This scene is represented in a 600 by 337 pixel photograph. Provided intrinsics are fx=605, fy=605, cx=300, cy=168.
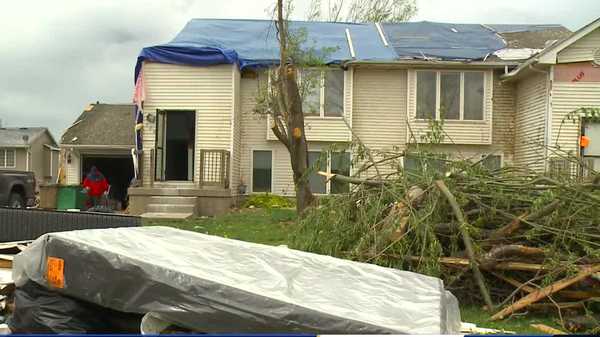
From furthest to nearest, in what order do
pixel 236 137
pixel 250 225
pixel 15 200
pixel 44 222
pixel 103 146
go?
pixel 103 146 < pixel 236 137 < pixel 15 200 < pixel 250 225 < pixel 44 222

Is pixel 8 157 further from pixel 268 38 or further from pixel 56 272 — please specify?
pixel 56 272

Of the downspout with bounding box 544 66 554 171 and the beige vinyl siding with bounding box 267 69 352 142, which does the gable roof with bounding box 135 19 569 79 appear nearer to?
the beige vinyl siding with bounding box 267 69 352 142

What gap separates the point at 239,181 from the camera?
17.9 m

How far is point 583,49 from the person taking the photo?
52.9ft

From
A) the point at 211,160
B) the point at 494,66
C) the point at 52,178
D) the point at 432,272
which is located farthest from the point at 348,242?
the point at 52,178

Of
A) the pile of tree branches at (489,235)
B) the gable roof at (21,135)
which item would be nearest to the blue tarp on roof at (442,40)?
the pile of tree branches at (489,235)

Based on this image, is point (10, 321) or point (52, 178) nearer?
point (10, 321)

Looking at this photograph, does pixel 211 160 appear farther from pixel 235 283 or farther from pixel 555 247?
pixel 235 283

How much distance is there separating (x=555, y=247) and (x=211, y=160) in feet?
38.3

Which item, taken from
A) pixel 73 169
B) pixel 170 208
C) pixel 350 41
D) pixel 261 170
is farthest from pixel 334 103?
pixel 73 169

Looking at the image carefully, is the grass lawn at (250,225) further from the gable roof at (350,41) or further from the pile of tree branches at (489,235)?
the gable roof at (350,41)

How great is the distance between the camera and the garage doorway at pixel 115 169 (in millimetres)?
26297

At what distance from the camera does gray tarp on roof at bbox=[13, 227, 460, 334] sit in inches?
138

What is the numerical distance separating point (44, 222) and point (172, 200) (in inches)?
308
